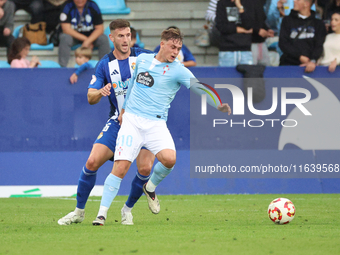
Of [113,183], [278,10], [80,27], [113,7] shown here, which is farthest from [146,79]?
[113,7]

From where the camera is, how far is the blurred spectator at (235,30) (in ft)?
34.6

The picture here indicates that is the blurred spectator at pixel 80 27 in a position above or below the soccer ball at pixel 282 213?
above

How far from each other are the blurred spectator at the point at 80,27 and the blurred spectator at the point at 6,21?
1.25m

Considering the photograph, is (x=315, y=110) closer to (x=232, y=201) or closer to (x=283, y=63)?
(x=283, y=63)

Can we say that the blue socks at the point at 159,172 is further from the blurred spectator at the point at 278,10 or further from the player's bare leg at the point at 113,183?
the blurred spectator at the point at 278,10

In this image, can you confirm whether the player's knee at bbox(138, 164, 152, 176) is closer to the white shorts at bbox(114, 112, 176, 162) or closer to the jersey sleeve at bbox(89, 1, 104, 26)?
the white shorts at bbox(114, 112, 176, 162)

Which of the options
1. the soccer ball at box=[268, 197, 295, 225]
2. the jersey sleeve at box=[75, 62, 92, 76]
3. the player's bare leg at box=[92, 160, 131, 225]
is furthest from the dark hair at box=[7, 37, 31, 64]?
the soccer ball at box=[268, 197, 295, 225]

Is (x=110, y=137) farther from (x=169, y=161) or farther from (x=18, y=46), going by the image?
(x=18, y=46)

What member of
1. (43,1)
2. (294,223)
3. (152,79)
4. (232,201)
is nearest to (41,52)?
(43,1)

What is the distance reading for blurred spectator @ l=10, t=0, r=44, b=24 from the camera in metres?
12.4

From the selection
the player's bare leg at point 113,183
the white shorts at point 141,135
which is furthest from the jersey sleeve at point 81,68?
the player's bare leg at point 113,183

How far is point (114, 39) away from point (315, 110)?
4878 millimetres

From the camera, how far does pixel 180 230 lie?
210 inches

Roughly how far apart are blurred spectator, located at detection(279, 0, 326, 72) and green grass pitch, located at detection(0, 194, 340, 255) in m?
3.00
